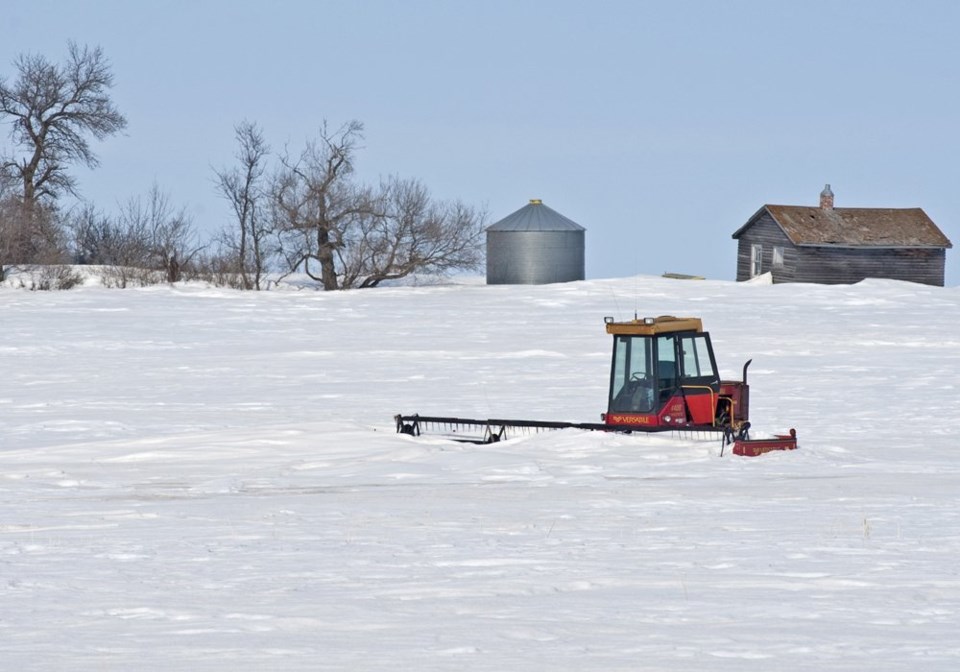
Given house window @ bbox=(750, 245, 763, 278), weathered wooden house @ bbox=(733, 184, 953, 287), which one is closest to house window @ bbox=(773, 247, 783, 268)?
weathered wooden house @ bbox=(733, 184, 953, 287)

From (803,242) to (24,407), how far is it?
36.2 meters

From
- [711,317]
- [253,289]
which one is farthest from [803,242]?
[253,289]

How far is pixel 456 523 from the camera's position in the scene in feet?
36.8

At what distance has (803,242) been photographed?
52406 mm

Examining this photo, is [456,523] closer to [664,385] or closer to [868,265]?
[664,385]

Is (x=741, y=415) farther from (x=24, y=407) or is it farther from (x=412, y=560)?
(x=24, y=407)

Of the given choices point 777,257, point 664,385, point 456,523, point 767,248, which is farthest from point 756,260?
point 456,523

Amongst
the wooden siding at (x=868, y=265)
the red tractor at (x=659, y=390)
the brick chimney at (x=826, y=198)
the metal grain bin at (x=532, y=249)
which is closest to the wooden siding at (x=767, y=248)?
the wooden siding at (x=868, y=265)

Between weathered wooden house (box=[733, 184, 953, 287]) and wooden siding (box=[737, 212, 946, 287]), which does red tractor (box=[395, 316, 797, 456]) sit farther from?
wooden siding (box=[737, 212, 946, 287])

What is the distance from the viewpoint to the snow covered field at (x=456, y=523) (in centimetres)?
692

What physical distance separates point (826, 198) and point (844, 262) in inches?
111

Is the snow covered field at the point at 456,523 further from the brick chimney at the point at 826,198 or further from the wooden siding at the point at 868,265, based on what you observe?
the brick chimney at the point at 826,198

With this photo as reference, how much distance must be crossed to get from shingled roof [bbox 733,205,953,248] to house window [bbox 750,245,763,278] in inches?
71.7

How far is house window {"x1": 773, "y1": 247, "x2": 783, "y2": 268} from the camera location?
54.7m
